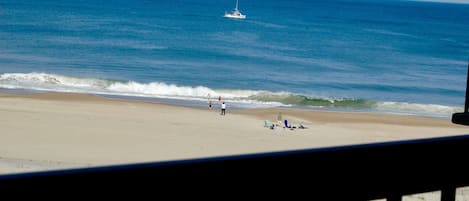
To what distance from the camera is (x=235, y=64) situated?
4719cm

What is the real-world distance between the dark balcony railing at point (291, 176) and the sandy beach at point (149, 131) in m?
13.2

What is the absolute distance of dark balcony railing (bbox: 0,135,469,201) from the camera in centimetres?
141

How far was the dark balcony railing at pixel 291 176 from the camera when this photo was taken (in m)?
1.41

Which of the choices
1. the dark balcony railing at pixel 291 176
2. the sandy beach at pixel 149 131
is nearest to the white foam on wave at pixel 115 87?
the sandy beach at pixel 149 131

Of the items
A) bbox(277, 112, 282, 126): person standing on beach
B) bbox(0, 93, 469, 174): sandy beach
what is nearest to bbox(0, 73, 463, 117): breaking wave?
bbox(0, 93, 469, 174): sandy beach

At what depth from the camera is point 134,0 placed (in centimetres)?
15200

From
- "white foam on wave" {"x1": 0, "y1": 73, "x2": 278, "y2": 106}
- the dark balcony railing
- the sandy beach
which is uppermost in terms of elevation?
the dark balcony railing

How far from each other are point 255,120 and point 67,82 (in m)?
13.2

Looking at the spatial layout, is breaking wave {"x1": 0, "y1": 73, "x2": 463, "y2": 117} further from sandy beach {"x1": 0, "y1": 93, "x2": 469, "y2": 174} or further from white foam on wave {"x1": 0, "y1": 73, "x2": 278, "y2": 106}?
sandy beach {"x1": 0, "y1": 93, "x2": 469, "y2": 174}

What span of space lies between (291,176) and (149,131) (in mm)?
20824

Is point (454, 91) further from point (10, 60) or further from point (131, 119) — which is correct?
point (10, 60)

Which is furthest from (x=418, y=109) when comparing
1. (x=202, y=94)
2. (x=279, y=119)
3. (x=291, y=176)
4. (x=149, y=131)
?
(x=291, y=176)

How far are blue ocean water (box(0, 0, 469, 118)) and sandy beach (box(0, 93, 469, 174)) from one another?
349 cm

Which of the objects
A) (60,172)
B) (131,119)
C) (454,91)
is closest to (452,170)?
(60,172)
